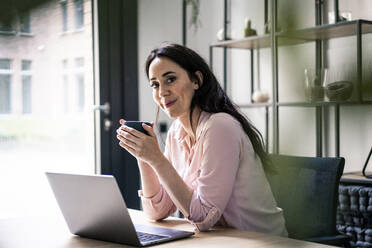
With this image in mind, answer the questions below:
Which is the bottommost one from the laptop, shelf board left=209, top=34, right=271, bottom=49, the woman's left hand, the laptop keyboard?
the laptop keyboard

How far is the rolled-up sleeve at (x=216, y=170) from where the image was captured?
131 centimetres

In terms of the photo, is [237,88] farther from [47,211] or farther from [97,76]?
[47,211]

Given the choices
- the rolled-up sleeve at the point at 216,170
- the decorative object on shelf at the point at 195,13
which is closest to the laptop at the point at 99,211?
the rolled-up sleeve at the point at 216,170

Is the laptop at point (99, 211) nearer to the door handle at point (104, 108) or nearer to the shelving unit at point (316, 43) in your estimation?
the shelving unit at point (316, 43)

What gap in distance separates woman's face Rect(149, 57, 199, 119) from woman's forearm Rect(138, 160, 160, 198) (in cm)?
17

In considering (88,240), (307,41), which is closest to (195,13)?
(88,240)

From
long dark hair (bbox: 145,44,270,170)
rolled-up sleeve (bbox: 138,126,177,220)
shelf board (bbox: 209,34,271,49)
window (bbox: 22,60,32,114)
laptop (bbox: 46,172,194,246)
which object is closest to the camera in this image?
laptop (bbox: 46,172,194,246)

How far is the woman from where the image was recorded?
132cm

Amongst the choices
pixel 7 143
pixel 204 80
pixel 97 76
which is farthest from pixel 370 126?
pixel 7 143

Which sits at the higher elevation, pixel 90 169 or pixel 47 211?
pixel 90 169

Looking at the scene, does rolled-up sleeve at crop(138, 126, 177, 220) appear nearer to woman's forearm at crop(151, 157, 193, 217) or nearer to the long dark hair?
woman's forearm at crop(151, 157, 193, 217)

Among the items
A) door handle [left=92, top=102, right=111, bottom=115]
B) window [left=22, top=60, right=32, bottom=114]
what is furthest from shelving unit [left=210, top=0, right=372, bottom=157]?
window [left=22, top=60, right=32, bottom=114]

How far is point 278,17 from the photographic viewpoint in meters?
0.24

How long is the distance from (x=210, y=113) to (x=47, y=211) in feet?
5.97
